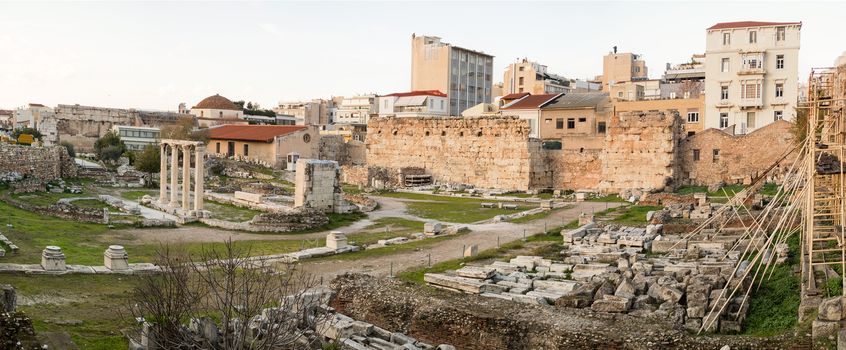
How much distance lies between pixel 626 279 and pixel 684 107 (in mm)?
42432

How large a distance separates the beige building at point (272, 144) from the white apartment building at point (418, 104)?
920cm

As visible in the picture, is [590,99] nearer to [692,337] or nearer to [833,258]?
[833,258]

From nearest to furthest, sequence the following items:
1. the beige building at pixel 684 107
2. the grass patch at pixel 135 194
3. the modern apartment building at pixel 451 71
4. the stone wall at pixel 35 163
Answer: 1. the grass patch at pixel 135 194
2. the stone wall at pixel 35 163
3. the beige building at pixel 684 107
4. the modern apartment building at pixel 451 71

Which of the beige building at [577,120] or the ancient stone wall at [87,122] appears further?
the ancient stone wall at [87,122]

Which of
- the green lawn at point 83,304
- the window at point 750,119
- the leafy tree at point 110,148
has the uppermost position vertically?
the window at point 750,119

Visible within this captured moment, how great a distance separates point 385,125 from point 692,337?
45.2 meters

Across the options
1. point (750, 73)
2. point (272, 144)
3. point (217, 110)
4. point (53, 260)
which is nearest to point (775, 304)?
point (53, 260)

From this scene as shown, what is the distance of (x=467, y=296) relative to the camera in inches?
638

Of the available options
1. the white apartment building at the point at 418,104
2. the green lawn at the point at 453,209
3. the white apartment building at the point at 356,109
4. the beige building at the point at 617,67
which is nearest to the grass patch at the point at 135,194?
the green lawn at the point at 453,209

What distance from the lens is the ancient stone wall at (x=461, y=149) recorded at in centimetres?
4897

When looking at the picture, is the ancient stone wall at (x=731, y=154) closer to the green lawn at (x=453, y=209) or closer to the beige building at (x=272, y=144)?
the green lawn at (x=453, y=209)

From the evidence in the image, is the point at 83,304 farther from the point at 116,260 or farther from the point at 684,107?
the point at 684,107

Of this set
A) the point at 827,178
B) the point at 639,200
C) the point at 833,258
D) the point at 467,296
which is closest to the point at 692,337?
the point at 467,296

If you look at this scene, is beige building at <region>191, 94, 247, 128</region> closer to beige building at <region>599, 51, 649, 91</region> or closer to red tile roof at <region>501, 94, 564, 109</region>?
red tile roof at <region>501, 94, 564, 109</region>
